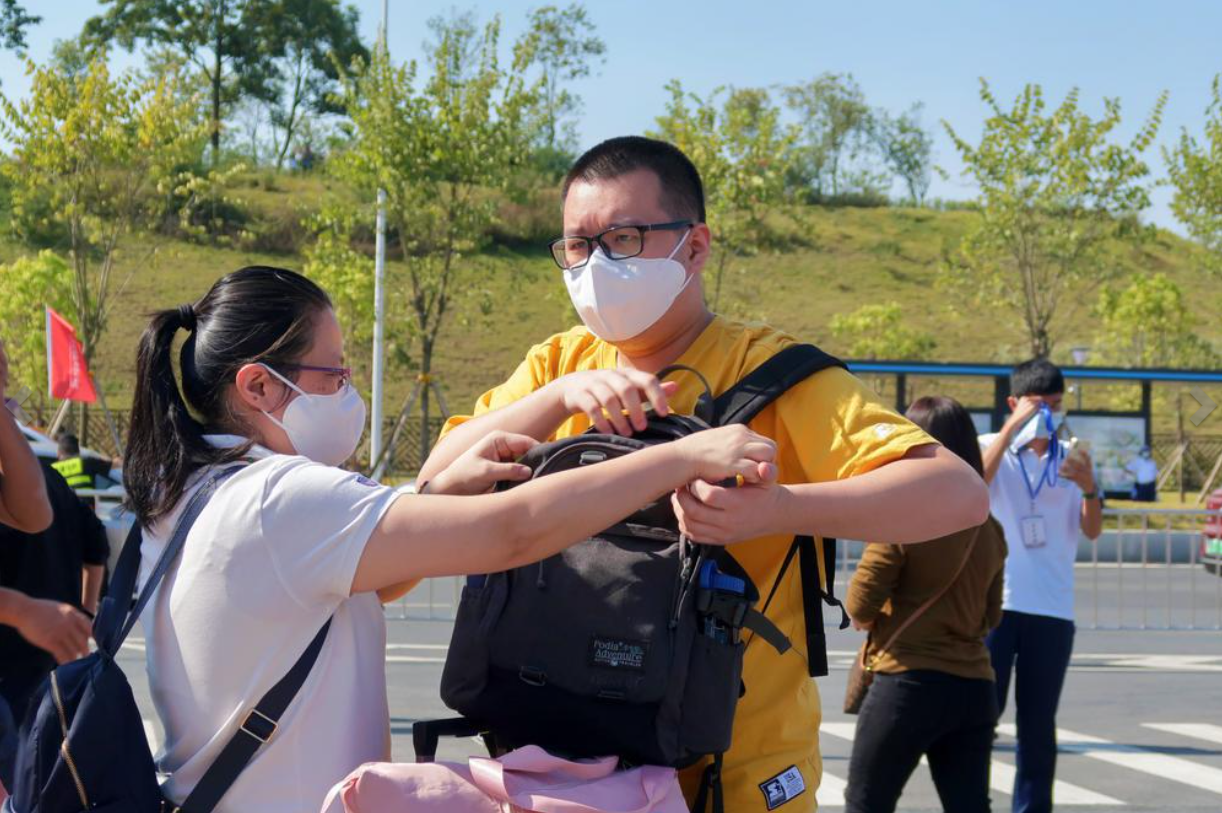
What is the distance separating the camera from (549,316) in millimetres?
52750

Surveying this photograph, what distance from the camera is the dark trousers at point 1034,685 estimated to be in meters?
6.41

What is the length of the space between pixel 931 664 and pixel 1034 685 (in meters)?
1.46

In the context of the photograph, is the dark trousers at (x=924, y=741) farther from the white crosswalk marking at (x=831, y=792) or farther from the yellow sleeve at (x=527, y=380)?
the yellow sleeve at (x=527, y=380)

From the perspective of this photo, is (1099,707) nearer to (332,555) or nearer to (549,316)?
(332,555)

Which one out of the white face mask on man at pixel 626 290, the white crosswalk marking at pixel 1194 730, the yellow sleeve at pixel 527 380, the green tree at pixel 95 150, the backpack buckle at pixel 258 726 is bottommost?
the white crosswalk marking at pixel 1194 730

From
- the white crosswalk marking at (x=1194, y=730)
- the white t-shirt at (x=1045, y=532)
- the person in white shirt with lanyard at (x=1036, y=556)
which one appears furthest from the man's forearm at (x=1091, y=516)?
the white crosswalk marking at (x=1194, y=730)

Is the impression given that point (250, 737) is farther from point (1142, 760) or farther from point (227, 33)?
point (227, 33)

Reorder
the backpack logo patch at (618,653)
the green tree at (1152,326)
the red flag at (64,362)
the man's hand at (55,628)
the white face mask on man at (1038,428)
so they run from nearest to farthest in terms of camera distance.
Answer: the backpack logo patch at (618,653), the man's hand at (55,628), the white face mask on man at (1038,428), the red flag at (64,362), the green tree at (1152,326)

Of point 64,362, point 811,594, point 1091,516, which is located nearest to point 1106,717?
point 1091,516

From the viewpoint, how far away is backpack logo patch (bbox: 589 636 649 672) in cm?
240

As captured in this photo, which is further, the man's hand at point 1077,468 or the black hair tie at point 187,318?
the man's hand at point 1077,468

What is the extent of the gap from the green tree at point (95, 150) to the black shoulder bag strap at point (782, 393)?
23873mm

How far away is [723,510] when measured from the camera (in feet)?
7.72

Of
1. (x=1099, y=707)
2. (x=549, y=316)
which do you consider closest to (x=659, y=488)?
(x=1099, y=707)
